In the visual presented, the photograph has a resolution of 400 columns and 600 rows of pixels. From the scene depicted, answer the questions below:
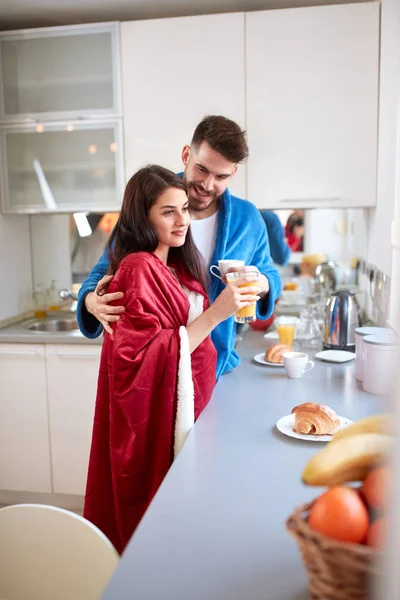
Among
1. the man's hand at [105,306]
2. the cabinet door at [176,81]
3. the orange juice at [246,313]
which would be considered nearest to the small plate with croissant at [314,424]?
the orange juice at [246,313]

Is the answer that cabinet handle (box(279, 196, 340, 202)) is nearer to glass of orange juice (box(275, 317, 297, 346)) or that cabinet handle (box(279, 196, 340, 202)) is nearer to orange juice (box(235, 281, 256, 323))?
glass of orange juice (box(275, 317, 297, 346))

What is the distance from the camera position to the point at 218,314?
4.91ft

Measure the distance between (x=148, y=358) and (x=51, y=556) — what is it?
1.88 ft

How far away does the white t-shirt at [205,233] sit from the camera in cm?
192

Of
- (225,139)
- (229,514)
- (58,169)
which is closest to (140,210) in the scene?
(225,139)

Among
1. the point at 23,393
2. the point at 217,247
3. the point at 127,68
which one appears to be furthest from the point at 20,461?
the point at 127,68

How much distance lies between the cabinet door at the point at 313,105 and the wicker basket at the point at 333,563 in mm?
2161

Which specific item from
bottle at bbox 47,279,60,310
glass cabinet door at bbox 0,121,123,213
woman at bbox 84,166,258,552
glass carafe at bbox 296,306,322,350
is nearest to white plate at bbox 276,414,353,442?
woman at bbox 84,166,258,552

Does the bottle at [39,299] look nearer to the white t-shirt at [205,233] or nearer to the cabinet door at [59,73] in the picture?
the cabinet door at [59,73]

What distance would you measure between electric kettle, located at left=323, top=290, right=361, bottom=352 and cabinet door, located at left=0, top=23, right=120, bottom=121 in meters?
1.43

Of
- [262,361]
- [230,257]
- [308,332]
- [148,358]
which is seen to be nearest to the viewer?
[148,358]

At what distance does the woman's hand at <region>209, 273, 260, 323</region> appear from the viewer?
1490 millimetres

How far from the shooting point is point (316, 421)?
1257 millimetres

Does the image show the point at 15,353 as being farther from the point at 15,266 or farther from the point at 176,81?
the point at 176,81
